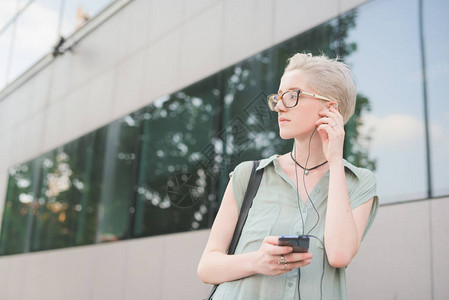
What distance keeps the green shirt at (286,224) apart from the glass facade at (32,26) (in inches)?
388

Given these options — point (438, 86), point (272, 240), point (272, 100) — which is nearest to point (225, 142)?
point (438, 86)

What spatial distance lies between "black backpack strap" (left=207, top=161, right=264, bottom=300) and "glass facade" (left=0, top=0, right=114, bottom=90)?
979cm

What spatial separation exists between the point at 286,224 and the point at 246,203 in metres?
0.23

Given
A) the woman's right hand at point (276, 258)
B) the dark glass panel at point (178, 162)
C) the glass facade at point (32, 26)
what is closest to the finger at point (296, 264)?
the woman's right hand at point (276, 258)

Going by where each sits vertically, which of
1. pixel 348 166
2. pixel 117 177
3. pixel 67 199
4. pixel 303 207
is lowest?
pixel 303 207

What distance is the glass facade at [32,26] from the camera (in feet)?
42.0

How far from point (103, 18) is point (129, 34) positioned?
1.31 meters

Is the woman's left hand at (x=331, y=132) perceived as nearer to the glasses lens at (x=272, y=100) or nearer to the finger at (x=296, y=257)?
the glasses lens at (x=272, y=100)

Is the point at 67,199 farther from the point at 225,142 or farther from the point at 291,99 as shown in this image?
the point at 291,99

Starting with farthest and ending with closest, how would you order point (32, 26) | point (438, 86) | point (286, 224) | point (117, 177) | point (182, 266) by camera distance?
point (32, 26)
point (117, 177)
point (182, 266)
point (438, 86)
point (286, 224)

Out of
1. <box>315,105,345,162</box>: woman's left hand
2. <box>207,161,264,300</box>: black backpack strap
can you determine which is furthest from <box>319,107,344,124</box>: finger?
<box>207,161,264,300</box>: black backpack strap

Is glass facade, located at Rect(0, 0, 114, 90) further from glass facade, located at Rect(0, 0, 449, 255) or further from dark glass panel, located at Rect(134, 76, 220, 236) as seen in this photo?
dark glass panel, located at Rect(134, 76, 220, 236)

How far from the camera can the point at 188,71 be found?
339 inches

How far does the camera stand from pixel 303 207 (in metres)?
2.27
